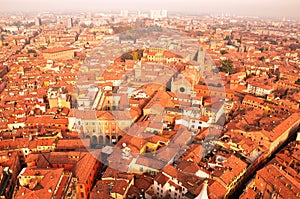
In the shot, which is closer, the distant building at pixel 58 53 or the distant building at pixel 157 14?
the distant building at pixel 58 53

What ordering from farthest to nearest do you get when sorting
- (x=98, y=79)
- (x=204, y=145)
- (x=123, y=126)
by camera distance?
(x=98, y=79) < (x=123, y=126) < (x=204, y=145)

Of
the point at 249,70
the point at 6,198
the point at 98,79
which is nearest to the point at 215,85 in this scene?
the point at 249,70

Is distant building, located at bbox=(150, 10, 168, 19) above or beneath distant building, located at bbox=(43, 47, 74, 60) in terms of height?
above

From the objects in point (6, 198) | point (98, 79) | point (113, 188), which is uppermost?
point (98, 79)

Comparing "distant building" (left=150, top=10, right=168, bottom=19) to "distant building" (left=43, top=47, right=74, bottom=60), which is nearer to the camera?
"distant building" (left=43, top=47, right=74, bottom=60)

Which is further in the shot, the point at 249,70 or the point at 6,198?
the point at 249,70

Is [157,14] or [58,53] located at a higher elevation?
[157,14]

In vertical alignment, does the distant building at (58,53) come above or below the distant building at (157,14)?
below

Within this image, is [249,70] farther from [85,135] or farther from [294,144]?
[85,135]

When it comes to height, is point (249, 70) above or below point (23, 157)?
above

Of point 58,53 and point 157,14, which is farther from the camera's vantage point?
point 157,14

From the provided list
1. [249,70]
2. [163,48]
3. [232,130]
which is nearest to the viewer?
[232,130]
